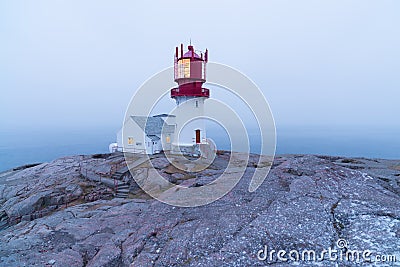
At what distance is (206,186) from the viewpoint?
11578 millimetres

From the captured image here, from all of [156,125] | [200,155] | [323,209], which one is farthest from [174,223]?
[156,125]

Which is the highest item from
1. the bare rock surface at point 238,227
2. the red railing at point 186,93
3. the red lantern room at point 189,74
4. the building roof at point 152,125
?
the red lantern room at point 189,74

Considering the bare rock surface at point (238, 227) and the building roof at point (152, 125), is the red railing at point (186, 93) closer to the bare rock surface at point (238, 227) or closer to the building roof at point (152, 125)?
the building roof at point (152, 125)

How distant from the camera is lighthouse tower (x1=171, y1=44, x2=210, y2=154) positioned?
25562 mm

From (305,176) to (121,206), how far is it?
9.55 meters

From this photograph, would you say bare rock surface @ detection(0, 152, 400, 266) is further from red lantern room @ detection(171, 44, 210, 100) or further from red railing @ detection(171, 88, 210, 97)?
red lantern room @ detection(171, 44, 210, 100)

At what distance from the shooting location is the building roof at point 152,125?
85.5 ft

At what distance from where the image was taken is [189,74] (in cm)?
2550

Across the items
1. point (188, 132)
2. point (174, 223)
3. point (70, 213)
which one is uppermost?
point (188, 132)

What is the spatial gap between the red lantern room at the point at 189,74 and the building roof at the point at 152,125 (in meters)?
3.93

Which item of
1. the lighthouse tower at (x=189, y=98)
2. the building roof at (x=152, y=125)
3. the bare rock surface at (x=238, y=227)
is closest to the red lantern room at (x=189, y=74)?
the lighthouse tower at (x=189, y=98)

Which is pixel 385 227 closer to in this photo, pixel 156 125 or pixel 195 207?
pixel 195 207

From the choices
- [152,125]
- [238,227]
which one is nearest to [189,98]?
[152,125]

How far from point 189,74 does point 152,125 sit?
734 cm
